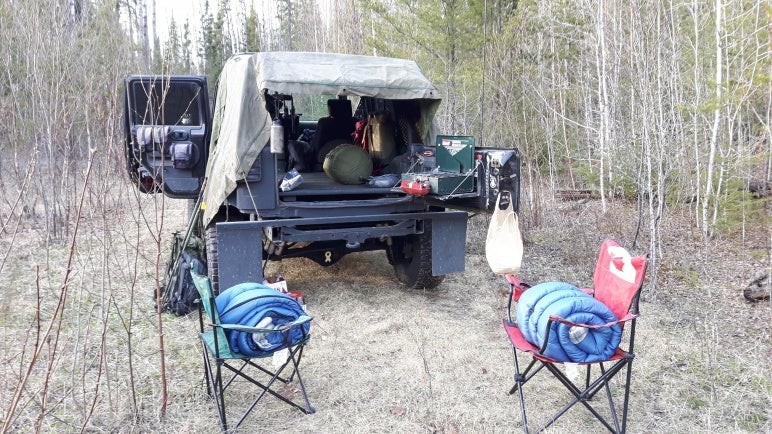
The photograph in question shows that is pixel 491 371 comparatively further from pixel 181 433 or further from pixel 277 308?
pixel 181 433

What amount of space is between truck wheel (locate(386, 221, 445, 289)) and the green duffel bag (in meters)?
0.74

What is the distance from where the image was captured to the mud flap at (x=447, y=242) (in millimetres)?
5043

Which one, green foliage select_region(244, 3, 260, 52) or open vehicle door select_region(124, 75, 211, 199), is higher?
green foliage select_region(244, 3, 260, 52)

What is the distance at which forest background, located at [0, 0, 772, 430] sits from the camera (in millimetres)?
5680

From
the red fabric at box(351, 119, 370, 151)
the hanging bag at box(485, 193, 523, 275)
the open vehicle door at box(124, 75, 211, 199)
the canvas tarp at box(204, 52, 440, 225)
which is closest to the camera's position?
the hanging bag at box(485, 193, 523, 275)

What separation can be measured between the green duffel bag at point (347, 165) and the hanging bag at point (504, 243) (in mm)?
1628

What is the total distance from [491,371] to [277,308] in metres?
1.55

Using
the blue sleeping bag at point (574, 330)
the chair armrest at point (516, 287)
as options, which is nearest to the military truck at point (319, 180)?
the chair armrest at point (516, 287)

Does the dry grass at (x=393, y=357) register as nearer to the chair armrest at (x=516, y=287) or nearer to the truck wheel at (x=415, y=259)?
the truck wheel at (x=415, y=259)

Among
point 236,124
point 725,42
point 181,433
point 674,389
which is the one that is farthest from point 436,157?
point 725,42

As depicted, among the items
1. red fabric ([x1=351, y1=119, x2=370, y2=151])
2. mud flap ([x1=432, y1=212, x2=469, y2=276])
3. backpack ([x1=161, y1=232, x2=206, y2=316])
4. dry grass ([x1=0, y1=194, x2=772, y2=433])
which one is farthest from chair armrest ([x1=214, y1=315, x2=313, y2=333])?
red fabric ([x1=351, y1=119, x2=370, y2=151])

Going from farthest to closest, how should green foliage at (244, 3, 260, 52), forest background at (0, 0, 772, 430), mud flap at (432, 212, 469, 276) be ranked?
1. green foliage at (244, 3, 260, 52)
2. forest background at (0, 0, 772, 430)
3. mud flap at (432, 212, 469, 276)

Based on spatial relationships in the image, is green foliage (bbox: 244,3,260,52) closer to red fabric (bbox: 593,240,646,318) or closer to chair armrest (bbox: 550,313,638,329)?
red fabric (bbox: 593,240,646,318)

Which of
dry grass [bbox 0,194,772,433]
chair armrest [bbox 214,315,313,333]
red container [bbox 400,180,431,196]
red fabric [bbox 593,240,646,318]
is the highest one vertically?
red container [bbox 400,180,431,196]
